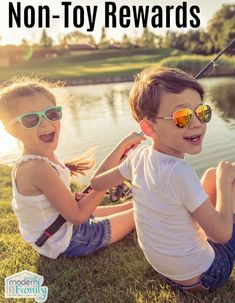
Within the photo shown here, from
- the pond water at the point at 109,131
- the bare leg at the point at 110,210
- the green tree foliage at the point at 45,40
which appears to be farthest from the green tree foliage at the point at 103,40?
the bare leg at the point at 110,210

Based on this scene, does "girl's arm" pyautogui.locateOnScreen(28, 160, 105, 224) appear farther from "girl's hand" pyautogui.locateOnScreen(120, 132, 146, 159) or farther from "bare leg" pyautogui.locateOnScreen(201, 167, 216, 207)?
"bare leg" pyautogui.locateOnScreen(201, 167, 216, 207)

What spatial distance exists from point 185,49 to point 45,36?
119 ft

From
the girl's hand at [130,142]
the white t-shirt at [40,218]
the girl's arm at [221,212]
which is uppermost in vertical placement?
the girl's hand at [130,142]

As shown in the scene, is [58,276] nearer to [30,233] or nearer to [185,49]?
[30,233]

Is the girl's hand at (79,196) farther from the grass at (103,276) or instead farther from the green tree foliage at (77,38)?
the green tree foliage at (77,38)

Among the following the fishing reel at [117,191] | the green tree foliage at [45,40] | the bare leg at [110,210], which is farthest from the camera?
the green tree foliage at [45,40]

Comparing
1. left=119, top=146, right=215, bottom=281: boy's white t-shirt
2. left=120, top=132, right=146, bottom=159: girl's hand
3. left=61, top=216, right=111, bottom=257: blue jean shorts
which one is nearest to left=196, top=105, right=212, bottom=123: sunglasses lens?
left=119, top=146, right=215, bottom=281: boy's white t-shirt

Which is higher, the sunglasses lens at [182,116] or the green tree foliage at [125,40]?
the green tree foliage at [125,40]

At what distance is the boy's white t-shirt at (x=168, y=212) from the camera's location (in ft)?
9.01

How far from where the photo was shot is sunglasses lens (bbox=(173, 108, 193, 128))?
8.89 ft

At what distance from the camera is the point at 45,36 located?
99562 millimetres

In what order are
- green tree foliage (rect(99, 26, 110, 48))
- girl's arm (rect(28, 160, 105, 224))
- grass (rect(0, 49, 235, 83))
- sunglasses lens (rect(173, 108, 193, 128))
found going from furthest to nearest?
green tree foliage (rect(99, 26, 110, 48))
grass (rect(0, 49, 235, 83))
girl's arm (rect(28, 160, 105, 224))
sunglasses lens (rect(173, 108, 193, 128))

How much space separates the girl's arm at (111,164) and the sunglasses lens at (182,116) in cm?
78

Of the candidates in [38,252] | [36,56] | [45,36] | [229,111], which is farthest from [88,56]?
[38,252]
